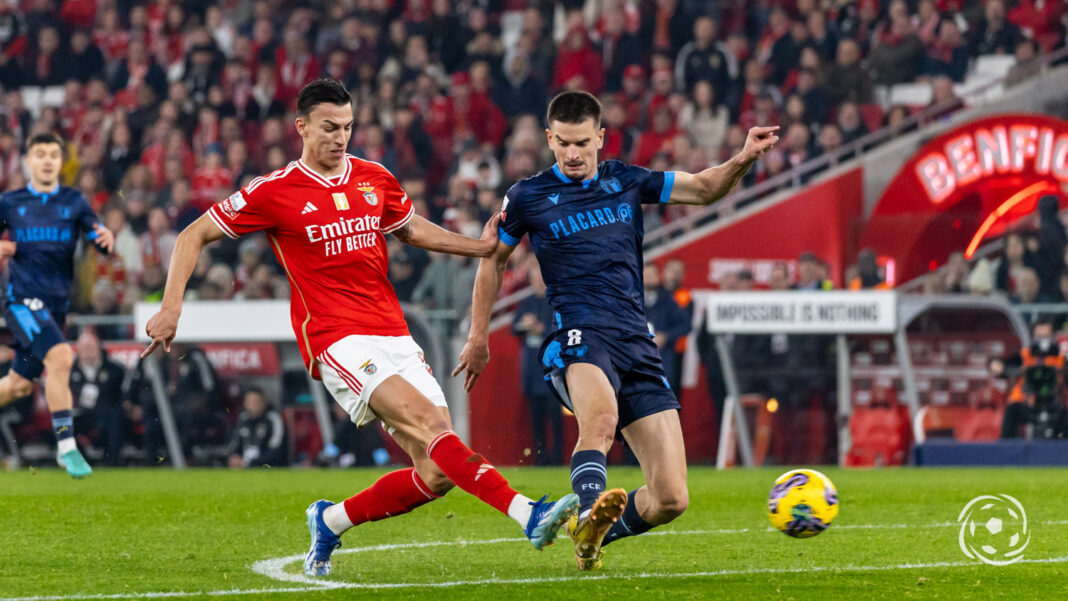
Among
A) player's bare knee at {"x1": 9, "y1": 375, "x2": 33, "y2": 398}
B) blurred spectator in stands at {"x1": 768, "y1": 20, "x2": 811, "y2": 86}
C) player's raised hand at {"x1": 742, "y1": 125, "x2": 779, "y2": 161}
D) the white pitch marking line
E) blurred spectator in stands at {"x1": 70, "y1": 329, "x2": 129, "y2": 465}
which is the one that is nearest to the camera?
the white pitch marking line

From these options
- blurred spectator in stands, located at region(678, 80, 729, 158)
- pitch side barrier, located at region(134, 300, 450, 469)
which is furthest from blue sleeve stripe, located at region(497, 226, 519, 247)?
blurred spectator in stands, located at region(678, 80, 729, 158)

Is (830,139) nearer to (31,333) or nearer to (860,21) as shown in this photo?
(860,21)

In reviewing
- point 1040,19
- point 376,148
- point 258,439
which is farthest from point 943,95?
point 258,439

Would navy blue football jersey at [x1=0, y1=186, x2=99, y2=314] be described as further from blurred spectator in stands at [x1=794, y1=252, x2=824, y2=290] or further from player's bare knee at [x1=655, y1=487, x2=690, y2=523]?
blurred spectator in stands at [x1=794, y1=252, x2=824, y2=290]

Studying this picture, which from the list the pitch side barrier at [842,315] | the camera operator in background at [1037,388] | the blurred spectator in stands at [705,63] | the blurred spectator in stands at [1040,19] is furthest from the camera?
the blurred spectator in stands at [705,63]

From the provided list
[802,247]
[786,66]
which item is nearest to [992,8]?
[786,66]

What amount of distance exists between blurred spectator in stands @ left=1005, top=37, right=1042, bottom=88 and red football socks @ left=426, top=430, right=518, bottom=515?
12.6 m

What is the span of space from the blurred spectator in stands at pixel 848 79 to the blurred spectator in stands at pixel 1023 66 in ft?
5.31

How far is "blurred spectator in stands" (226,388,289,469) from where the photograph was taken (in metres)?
16.3

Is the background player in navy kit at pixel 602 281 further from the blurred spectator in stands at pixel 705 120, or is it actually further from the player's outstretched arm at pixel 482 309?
the blurred spectator in stands at pixel 705 120

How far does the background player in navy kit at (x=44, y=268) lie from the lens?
39.1ft

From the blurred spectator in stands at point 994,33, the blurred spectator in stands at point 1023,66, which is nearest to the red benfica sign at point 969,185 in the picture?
the blurred spectator in stands at point 1023,66

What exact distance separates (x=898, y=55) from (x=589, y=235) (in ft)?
40.3

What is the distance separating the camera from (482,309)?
696cm
